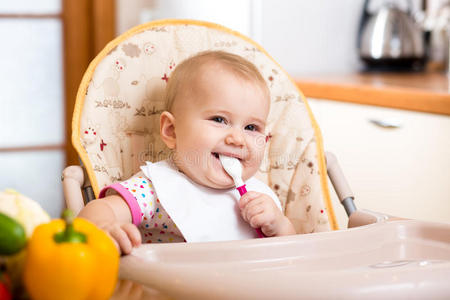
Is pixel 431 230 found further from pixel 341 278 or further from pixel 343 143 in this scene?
pixel 343 143

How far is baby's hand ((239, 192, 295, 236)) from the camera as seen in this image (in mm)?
1076

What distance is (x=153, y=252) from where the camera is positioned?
0.79 m

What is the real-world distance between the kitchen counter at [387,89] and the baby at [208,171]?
33.1 inches

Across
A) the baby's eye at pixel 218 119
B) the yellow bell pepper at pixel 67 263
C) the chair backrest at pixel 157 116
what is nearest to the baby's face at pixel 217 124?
the baby's eye at pixel 218 119

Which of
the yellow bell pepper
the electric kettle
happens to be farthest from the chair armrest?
the electric kettle

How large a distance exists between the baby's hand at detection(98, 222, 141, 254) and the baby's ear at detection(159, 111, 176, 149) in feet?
1.20

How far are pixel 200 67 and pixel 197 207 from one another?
0.24m

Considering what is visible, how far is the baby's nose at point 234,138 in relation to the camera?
1071mm

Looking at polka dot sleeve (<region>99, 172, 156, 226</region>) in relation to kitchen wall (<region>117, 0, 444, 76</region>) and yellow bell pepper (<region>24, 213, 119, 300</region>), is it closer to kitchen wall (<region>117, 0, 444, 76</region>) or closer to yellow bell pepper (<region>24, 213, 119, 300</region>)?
yellow bell pepper (<region>24, 213, 119, 300</region>)

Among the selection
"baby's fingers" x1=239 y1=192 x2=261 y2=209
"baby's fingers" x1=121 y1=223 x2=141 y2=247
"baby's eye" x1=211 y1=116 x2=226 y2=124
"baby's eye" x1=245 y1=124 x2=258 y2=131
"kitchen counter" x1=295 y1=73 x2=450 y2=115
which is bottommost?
"kitchen counter" x1=295 y1=73 x2=450 y2=115

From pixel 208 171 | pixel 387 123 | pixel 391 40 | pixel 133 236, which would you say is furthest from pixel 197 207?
pixel 391 40

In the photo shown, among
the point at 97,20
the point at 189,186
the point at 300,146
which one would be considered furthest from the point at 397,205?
the point at 97,20

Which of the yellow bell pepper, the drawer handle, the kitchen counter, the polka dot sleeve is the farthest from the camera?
the drawer handle

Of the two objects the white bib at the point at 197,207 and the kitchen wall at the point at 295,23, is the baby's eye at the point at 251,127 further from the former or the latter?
the kitchen wall at the point at 295,23
